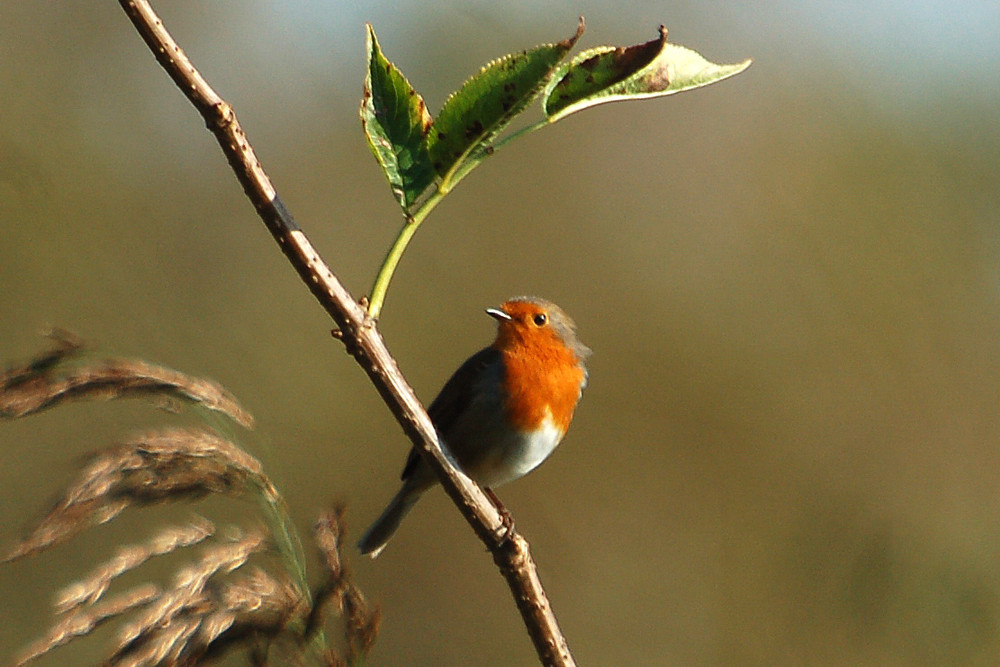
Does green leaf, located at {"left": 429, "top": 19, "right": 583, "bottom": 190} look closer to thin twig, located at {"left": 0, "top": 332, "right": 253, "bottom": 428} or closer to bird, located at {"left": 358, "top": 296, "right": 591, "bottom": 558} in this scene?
thin twig, located at {"left": 0, "top": 332, "right": 253, "bottom": 428}

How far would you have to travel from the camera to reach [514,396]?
376 cm

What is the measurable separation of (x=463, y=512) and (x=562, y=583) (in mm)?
6886

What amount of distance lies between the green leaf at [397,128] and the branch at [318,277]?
144 millimetres

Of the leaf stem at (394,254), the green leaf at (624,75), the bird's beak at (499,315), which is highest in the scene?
the green leaf at (624,75)

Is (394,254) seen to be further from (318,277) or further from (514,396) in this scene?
(514,396)

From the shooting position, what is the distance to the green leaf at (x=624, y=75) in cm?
121

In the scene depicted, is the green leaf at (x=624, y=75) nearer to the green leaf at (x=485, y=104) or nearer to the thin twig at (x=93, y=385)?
the green leaf at (x=485, y=104)

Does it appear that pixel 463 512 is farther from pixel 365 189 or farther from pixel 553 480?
pixel 365 189

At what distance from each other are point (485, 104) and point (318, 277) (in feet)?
0.88

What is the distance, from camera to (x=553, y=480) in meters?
9.16

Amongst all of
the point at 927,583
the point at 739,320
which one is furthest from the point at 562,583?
the point at 927,583

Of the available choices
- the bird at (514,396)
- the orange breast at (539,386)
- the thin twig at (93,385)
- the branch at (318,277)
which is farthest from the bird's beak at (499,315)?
the branch at (318,277)

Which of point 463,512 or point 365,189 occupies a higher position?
point 463,512

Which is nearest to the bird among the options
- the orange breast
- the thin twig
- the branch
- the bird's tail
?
the orange breast
